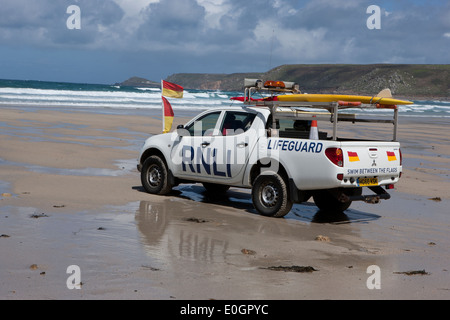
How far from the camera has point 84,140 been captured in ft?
63.6

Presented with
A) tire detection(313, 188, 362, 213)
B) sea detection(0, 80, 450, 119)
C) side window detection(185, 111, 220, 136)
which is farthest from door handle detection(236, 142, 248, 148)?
sea detection(0, 80, 450, 119)

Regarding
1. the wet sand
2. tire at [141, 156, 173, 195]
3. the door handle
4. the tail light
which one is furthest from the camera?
tire at [141, 156, 173, 195]

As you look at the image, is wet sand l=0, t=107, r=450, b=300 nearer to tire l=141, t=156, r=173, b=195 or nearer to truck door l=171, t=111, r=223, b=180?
tire l=141, t=156, r=173, b=195

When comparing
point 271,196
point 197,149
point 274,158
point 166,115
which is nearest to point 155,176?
point 197,149

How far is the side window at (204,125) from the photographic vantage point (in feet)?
34.7

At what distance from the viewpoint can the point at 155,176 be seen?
11367 mm

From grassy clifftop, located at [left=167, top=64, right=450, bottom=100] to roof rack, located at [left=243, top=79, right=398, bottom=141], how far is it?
14894 cm

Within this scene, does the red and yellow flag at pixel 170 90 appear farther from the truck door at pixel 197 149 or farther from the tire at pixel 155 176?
the tire at pixel 155 176

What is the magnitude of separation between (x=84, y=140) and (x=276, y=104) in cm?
1104

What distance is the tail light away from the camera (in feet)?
28.6

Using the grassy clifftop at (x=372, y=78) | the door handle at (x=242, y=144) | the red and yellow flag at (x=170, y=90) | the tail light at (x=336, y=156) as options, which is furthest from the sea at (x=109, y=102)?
the grassy clifftop at (x=372, y=78)

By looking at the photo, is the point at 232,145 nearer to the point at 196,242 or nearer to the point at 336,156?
the point at 336,156
